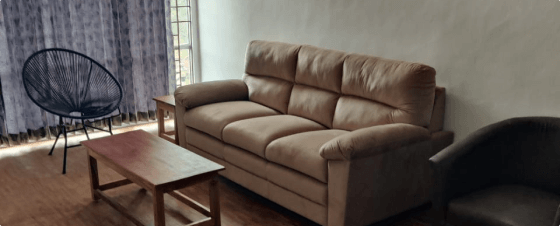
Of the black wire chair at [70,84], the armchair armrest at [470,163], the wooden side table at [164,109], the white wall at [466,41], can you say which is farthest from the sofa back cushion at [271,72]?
the armchair armrest at [470,163]

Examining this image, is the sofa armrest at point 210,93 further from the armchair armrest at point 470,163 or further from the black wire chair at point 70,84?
the armchair armrest at point 470,163

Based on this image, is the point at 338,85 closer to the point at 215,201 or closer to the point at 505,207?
the point at 215,201

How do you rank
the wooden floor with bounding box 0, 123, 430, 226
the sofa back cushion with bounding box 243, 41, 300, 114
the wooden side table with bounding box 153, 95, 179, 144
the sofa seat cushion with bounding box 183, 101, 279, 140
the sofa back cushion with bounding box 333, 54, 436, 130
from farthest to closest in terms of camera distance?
the wooden side table with bounding box 153, 95, 179, 144 → the sofa back cushion with bounding box 243, 41, 300, 114 → the sofa seat cushion with bounding box 183, 101, 279, 140 → the wooden floor with bounding box 0, 123, 430, 226 → the sofa back cushion with bounding box 333, 54, 436, 130

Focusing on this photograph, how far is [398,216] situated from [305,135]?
750 mm

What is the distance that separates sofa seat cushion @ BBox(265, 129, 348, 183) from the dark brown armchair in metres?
0.64

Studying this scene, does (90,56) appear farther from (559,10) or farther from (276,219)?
(559,10)

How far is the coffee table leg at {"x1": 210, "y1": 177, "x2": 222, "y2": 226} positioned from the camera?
3357 mm

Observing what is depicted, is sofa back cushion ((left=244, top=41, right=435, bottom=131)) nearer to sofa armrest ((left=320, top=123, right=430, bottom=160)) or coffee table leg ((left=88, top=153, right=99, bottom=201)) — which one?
sofa armrest ((left=320, top=123, right=430, bottom=160))

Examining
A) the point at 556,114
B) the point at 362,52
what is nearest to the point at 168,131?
the point at 362,52

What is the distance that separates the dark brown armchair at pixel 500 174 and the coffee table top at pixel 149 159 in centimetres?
122

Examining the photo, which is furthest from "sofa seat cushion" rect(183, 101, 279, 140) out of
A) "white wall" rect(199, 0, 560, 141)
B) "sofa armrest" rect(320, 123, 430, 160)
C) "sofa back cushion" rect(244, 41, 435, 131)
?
"sofa armrest" rect(320, 123, 430, 160)

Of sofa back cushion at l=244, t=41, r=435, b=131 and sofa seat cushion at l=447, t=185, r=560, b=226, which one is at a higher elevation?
sofa back cushion at l=244, t=41, r=435, b=131

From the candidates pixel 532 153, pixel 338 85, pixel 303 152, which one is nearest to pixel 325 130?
pixel 338 85

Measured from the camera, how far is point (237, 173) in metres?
3.98
